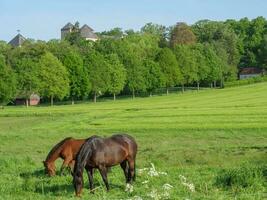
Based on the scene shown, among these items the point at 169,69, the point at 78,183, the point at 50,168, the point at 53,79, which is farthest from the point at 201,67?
the point at 78,183

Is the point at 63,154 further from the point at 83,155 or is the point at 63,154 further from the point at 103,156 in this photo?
the point at 83,155

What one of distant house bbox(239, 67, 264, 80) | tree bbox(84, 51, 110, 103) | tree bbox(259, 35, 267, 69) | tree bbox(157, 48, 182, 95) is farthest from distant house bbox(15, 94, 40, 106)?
tree bbox(259, 35, 267, 69)

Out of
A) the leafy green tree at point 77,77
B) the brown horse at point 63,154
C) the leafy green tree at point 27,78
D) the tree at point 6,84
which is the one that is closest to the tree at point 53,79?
the leafy green tree at point 27,78

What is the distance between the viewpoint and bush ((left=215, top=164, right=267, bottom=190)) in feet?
47.2

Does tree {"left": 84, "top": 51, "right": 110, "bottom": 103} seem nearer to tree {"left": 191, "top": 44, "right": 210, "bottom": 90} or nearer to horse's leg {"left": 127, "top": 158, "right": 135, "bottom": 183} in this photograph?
tree {"left": 191, "top": 44, "right": 210, "bottom": 90}

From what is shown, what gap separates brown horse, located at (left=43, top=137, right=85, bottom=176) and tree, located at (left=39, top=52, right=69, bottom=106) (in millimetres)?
83482

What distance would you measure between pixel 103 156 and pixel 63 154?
3.08 metres

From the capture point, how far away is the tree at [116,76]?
111m

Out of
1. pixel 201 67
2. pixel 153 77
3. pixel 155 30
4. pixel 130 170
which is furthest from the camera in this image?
pixel 155 30

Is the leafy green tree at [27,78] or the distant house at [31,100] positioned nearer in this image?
the leafy green tree at [27,78]

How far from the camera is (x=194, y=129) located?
3819 centimetres

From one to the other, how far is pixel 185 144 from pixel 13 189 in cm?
1713

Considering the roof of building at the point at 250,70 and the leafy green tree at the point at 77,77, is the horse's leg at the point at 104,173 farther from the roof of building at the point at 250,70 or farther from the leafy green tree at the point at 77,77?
the roof of building at the point at 250,70

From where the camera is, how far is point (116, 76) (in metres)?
111
